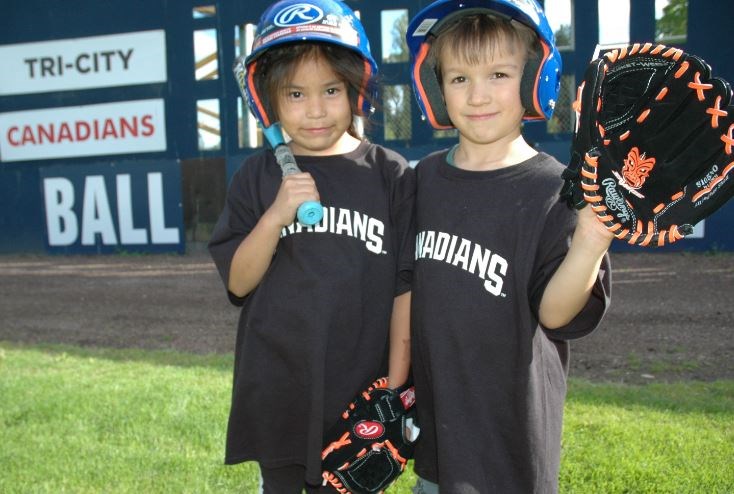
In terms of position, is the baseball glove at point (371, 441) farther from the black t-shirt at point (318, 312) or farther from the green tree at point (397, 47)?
the green tree at point (397, 47)

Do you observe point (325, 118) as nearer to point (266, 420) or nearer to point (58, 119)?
point (266, 420)

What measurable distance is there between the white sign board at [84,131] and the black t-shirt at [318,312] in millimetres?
11452

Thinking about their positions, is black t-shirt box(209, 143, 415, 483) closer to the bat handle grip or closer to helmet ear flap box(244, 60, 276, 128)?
the bat handle grip

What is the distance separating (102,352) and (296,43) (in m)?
4.30

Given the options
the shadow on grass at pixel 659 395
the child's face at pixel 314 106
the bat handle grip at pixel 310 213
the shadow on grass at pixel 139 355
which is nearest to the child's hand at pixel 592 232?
the bat handle grip at pixel 310 213

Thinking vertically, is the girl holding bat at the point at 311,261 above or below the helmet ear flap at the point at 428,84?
below

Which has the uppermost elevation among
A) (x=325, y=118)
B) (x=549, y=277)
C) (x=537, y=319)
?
(x=325, y=118)

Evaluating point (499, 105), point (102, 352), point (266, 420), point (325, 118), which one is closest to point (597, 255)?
point (499, 105)

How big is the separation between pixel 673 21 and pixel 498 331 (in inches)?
405

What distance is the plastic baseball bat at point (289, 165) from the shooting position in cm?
203

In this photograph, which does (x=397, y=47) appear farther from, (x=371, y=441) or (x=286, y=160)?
(x=371, y=441)

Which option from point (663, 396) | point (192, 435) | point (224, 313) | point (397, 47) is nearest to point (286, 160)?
point (192, 435)

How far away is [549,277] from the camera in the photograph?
176cm

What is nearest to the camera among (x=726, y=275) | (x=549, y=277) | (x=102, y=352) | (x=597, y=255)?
(x=597, y=255)
